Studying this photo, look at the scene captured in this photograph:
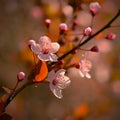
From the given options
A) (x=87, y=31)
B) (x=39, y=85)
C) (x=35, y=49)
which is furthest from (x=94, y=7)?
(x=39, y=85)

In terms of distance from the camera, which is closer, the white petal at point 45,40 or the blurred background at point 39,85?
the white petal at point 45,40

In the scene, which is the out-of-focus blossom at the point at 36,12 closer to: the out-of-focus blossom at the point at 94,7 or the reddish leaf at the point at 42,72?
the out-of-focus blossom at the point at 94,7

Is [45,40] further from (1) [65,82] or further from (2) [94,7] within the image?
(2) [94,7]

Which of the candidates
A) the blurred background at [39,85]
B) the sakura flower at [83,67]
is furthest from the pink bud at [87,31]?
the blurred background at [39,85]

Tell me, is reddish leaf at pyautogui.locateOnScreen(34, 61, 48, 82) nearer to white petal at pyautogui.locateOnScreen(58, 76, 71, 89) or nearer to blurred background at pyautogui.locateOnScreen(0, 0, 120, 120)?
white petal at pyautogui.locateOnScreen(58, 76, 71, 89)

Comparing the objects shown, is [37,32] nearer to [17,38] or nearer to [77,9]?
[17,38]

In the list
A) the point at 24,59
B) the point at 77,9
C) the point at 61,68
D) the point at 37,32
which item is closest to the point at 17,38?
the point at 37,32
